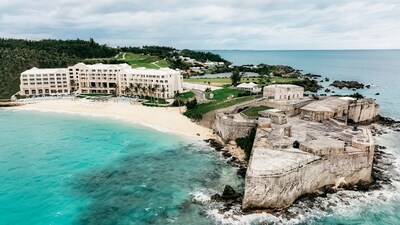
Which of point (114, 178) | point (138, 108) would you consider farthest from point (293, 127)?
point (138, 108)

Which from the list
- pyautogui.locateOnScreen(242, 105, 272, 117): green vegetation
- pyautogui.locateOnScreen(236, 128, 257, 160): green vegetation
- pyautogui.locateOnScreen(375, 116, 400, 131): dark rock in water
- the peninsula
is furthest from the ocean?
pyautogui.locateOnScreen(242, 105, 272, 117): green vegetation

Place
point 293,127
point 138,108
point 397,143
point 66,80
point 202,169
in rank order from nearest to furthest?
point 202,169 < point 293,127 < point 397,143 < point 138,108 < point 66,80

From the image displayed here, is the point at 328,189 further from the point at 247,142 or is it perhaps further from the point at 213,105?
the point at 213,105

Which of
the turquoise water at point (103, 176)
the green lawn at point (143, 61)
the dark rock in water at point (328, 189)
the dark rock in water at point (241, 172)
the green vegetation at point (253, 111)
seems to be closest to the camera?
the turquoise water at point (103, 176)

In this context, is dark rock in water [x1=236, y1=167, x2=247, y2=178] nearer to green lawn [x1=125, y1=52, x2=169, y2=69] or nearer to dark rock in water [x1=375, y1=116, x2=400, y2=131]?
dark rock in water [x1=375, y1=116, x2=400, y2=131]

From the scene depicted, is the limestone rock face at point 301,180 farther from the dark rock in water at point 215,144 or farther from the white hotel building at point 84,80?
the white hotel building at point 84,80

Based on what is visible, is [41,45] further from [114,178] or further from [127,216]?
[127,216]

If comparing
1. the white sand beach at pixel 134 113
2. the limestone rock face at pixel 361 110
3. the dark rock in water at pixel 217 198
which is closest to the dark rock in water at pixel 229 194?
the dark rock in water at pixel 217 198
